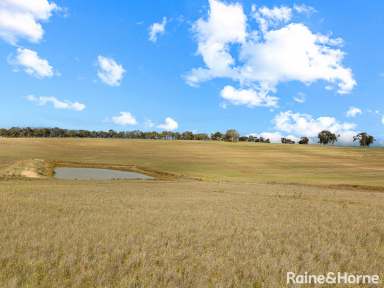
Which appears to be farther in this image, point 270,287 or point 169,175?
point 169,175

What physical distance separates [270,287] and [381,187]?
163ft

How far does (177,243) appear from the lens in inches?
536

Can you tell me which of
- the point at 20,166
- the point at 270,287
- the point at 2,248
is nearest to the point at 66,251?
the point at 2,248

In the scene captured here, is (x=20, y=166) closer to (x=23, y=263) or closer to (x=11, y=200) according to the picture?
(x=11, y=200)

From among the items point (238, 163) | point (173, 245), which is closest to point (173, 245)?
point (173, 245)

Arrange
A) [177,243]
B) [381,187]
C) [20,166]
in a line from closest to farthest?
[177,243] < [381,187] < [20,166]

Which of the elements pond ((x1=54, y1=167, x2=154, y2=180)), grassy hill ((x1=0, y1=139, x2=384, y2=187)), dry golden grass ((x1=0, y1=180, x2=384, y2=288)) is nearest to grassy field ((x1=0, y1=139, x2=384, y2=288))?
dry golden grass ((x1=0, y1=180, x2=384, y2=288))

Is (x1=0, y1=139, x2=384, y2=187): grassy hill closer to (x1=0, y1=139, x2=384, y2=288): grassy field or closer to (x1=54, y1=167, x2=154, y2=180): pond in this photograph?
(x1=54, y1=167, x2=154, y2=180): pond

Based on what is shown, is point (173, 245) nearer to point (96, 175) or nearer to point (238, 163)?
point (96, 175)

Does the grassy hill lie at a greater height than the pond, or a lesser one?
greater

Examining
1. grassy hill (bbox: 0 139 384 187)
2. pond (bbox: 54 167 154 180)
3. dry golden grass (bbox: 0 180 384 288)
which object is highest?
dry golden grass (bbox: 0 180 384 288)

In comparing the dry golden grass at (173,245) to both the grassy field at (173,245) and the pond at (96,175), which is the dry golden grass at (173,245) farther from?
the pond at (96,175)

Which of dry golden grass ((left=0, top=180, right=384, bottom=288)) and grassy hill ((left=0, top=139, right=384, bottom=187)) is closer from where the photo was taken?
dry golden grass ((left=0, top=180, right=384, bottom=288))

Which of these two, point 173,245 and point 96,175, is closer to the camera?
point 173,245
